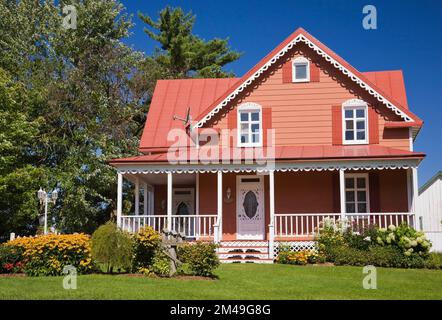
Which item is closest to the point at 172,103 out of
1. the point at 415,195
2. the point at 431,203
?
the point at 415,195

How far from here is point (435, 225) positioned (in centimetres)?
2961

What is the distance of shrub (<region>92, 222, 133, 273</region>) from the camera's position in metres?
14.8

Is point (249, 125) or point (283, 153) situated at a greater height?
point (249, 125)

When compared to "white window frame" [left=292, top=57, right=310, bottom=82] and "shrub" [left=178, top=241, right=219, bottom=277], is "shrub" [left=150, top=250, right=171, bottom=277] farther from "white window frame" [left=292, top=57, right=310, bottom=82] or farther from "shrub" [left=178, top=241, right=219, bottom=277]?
"white window frame" [left=292, top=57, right=310, bottom=82]

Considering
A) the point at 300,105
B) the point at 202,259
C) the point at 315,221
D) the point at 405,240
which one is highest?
the point at 300,105

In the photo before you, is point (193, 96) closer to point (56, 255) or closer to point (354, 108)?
point (354, 108)

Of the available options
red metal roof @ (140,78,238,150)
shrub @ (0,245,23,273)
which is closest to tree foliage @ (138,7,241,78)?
red metal roof @ (140,78,238,150)

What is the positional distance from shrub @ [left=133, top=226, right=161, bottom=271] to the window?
934cm

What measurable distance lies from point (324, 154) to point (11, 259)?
1084cm

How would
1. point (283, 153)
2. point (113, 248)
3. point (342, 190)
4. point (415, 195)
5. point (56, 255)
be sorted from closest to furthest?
1. point (113, 248)
2. point (56, 255)
3. point (415, 195)
4. point (342, 190)
5. point (283, 153)

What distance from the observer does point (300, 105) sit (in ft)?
75.4

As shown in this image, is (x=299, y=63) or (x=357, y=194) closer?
(x=357, y=194)

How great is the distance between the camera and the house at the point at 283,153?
20828 mm

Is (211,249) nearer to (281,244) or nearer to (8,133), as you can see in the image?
(281,244)
